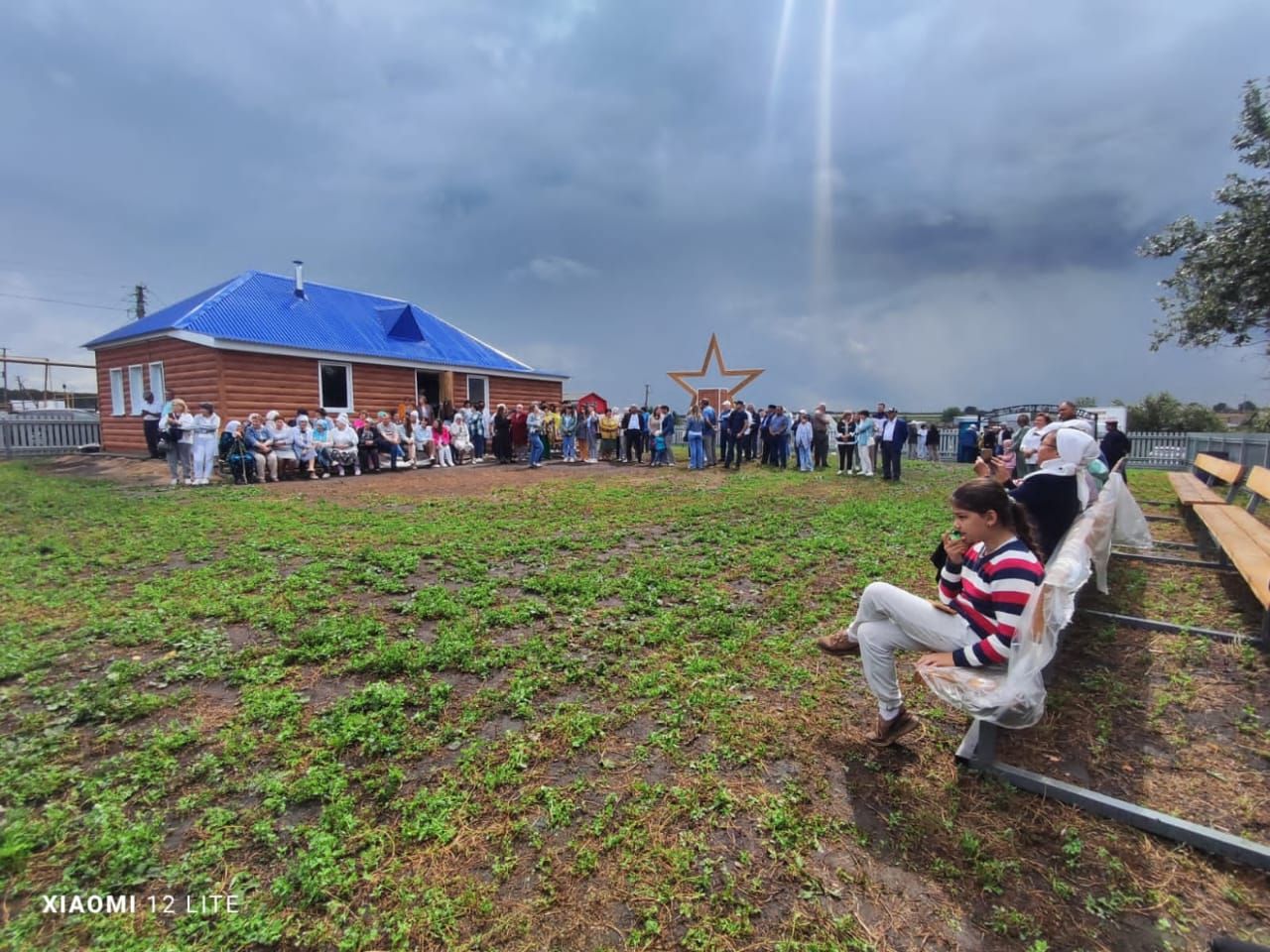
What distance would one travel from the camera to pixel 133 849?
2.23m

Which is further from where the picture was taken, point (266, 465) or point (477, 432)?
point (477, 432)

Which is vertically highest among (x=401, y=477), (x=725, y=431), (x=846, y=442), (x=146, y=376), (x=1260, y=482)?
(x=146, y=376)

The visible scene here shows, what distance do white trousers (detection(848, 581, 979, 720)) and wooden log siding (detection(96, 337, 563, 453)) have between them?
17381 mm

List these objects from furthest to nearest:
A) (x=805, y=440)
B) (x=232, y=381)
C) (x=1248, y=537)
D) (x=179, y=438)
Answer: (x=805, y=440) → (x=232, y=381) → (x=179, y=438) → (x=1248, y=537)

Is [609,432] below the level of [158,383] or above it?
below

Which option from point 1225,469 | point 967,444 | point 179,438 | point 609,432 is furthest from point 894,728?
point 967,444

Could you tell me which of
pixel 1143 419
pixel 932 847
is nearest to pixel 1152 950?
pixel 932 847

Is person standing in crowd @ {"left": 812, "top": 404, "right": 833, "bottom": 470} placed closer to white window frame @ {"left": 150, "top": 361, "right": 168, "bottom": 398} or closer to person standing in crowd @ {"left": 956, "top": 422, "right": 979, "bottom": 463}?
person standing in crowd @ {"left": 956, "top": 422, "right": 979, "bottom": 463}

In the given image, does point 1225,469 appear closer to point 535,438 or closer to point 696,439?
point 696,439

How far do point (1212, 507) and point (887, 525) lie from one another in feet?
11.2

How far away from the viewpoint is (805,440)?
52.9 feet

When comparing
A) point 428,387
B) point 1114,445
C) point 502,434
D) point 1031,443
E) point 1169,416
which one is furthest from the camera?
point 1169,416

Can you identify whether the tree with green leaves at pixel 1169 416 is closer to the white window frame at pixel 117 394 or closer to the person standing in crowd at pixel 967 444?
the person standing in crowd at pixel 967 444

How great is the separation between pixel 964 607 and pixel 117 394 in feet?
79.9
